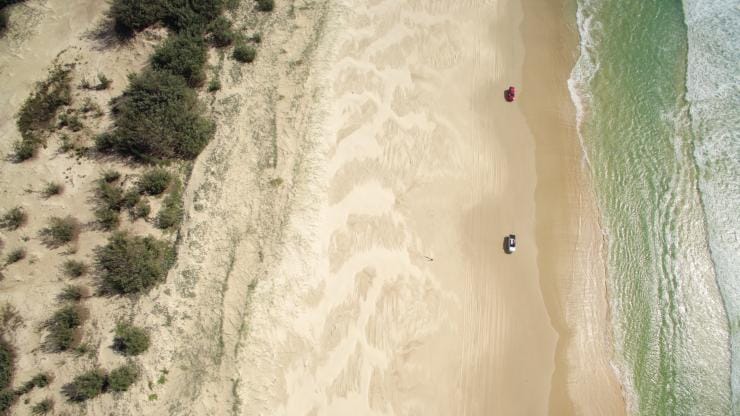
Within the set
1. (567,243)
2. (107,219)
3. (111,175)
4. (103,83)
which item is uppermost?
(103,83)

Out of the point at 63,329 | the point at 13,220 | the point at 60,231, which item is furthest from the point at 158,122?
the point at 63,329

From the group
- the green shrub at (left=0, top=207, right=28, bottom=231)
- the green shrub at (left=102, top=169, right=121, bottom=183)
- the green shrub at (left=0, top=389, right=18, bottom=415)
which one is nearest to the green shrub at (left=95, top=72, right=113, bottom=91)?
the green shrub at (left=102, top=169, right=121, bottom=183)

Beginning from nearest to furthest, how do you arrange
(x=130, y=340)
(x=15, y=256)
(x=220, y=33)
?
1. (x=130, y=340)
2. (x=15, y=256)
3. (x=220, y=33)

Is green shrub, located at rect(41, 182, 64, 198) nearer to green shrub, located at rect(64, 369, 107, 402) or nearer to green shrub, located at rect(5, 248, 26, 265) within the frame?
green shrub, located at rect(5, 248, 26, 265)

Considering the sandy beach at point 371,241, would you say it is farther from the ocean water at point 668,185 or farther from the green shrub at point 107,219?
the ocean water at point 668,185

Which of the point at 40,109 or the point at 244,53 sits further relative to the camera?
the point at 244,53

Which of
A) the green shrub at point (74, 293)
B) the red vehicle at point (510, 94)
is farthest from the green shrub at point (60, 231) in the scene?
the red vehicle at point (510, 94)

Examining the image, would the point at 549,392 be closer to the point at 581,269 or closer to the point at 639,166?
the point at 581,269

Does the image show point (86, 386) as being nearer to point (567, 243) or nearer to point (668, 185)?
point (567, 243)
